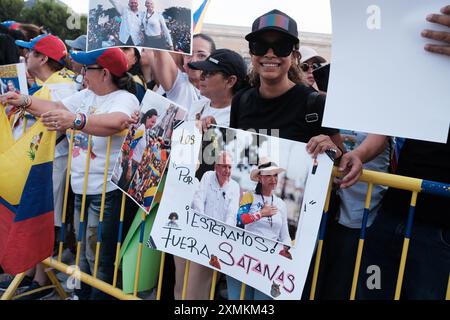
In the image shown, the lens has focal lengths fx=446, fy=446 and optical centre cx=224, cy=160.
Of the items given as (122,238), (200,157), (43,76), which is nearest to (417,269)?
(200,157)

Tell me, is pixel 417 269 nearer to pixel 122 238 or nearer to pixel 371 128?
pixel 371 128

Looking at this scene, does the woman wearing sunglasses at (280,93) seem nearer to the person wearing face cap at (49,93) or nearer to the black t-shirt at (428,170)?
the black t-shirt at (428,170)

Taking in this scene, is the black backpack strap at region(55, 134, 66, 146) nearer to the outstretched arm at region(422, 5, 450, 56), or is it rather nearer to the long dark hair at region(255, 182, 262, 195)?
the long dark hair at region(255, 182, 262, 195)

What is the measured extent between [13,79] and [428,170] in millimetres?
2670

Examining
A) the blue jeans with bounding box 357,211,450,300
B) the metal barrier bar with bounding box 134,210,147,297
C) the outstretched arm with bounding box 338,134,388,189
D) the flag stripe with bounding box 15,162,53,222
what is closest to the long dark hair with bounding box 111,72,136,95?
the flag stripe with bounding box 15,162,53,222

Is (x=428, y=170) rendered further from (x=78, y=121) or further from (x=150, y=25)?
(x=78, y=121)

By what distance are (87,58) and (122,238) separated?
1.17 meters

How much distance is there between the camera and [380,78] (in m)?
1.56

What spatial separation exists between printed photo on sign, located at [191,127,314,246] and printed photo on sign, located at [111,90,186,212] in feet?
1.01

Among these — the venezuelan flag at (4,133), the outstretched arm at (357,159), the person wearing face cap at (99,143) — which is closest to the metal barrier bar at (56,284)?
the person wearing face cap at (99,143)

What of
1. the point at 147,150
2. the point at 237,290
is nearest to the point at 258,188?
the point at 237,290

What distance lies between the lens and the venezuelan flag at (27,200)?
2.71 m

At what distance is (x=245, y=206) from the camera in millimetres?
2012

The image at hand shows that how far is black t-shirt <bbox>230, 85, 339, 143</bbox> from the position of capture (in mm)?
2004
